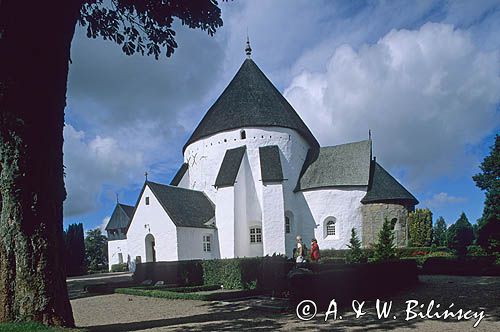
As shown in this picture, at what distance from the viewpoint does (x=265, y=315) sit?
32.3 feet

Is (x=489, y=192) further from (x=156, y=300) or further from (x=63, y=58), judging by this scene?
(x=63, y=58)

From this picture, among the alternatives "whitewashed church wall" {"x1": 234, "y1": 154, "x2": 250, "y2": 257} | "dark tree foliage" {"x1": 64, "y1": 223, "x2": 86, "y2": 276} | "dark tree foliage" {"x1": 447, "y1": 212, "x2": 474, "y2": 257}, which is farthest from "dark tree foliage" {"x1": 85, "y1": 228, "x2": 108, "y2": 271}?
"dark tree foliage" {"x1": 447, "y1": 212, "x2": 474, "y2": 257}

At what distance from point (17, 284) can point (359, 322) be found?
20.5 feet

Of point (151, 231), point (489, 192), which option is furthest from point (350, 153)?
point (151, 231)

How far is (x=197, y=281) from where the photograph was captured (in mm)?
17984

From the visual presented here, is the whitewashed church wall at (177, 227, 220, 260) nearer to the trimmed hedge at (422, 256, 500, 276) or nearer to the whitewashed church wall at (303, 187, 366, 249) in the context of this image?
the whitewashed church wall at (303, 187, 366, 249)

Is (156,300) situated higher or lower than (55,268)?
lower

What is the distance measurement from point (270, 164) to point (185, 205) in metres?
6.02

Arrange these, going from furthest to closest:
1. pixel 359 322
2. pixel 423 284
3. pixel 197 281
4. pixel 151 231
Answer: pixel 151 231, pixel 197 281, pixel 423 284, pixel 359 322

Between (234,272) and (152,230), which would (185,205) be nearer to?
(152,230)

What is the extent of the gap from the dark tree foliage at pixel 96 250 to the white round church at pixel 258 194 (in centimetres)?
2269

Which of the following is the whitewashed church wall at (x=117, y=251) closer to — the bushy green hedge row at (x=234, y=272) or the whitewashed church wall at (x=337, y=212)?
the whitewashed church wall at (x=337, y=212)

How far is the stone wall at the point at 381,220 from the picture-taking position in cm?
2603

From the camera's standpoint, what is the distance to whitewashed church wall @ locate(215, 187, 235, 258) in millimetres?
26219
